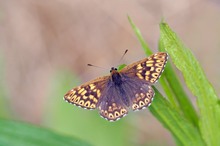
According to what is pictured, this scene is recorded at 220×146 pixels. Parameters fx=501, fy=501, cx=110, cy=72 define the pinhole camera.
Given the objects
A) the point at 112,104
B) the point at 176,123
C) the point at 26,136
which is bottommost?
the point at 176,123

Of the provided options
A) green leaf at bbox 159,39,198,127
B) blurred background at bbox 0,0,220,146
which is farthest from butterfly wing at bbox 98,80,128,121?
blurred background at bbox 0,0,220,146

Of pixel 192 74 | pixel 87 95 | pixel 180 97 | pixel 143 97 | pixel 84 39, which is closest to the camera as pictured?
pixel 192 74

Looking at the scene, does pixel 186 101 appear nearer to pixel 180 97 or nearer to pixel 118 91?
pixel 180 97

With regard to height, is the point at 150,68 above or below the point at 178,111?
above

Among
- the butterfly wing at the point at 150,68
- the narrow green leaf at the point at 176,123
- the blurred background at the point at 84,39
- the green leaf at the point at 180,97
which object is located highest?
the blurred background at the point at 84,39

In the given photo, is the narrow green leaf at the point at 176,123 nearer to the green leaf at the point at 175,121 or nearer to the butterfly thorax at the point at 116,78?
the green leaf at the point at 175,121

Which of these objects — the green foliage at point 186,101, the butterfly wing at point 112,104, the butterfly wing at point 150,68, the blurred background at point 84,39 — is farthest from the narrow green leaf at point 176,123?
the blurred background at point 84,39

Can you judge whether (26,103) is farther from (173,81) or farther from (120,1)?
(173,81)

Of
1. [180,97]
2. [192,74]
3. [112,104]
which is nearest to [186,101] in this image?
[180,97]

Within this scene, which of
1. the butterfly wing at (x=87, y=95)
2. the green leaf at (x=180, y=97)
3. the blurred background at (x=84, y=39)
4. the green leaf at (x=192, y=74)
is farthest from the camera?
the blurred background at (x=84, y=39)
